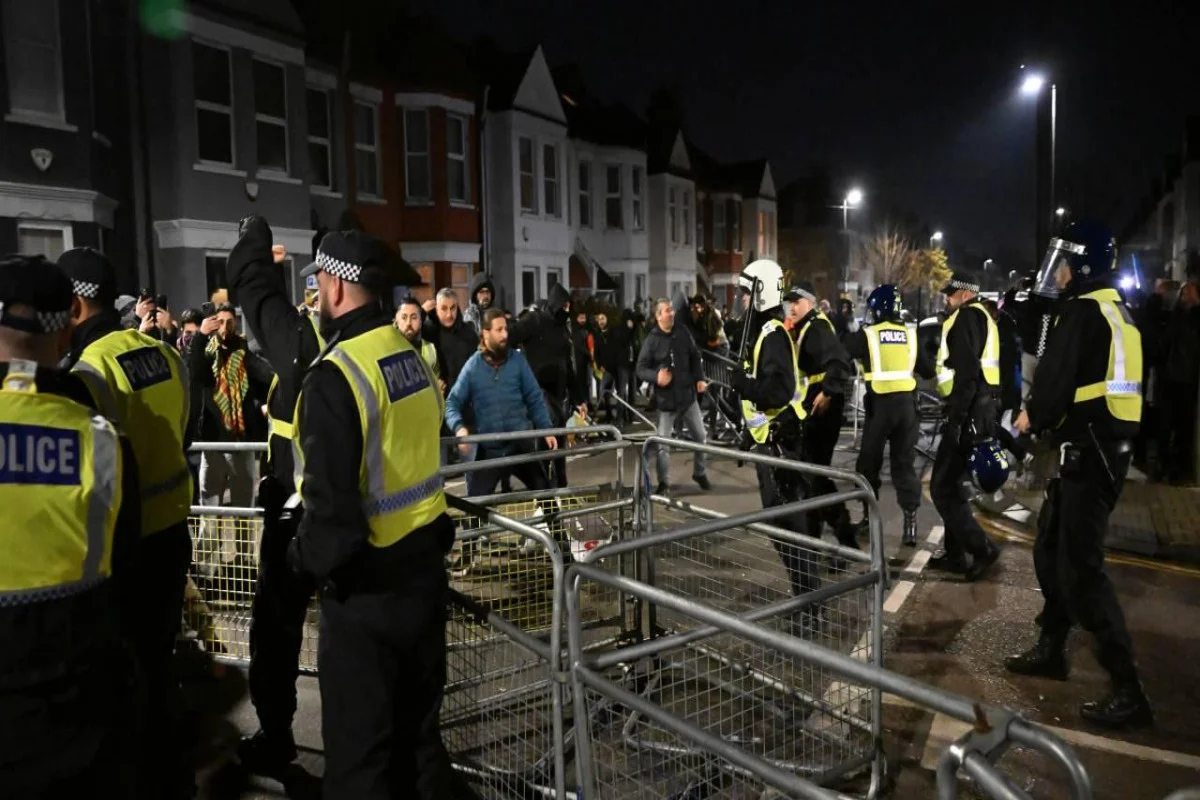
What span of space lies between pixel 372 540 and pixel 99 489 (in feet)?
3.11

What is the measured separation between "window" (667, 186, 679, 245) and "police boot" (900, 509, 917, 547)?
2805 cm

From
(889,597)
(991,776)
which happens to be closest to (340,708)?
(991,776)

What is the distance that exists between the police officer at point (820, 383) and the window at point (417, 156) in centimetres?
1738

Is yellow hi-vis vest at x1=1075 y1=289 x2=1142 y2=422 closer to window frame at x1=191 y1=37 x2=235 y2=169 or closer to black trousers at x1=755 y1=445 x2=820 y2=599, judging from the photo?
black trousers at x1=755 y1=445 x2=820 y2=599

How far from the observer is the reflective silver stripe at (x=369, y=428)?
318 centimetres

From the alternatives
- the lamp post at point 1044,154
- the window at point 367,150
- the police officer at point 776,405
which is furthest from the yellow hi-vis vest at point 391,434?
the window at point 367,150

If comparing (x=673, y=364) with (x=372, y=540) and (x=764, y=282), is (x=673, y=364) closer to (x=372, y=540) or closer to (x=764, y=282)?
(x=764, y=282)

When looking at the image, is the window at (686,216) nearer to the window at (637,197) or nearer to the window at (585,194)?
the window at (637,197)

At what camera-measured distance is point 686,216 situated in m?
36.7

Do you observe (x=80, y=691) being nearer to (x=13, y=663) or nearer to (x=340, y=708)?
(x=13, y=663)

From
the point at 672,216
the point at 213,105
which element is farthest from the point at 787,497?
the point at 672,216

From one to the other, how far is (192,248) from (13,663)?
50.7 feet

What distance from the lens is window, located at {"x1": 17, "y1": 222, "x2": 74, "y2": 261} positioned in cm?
1296

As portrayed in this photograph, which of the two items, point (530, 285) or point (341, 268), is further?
point (530, 285)
